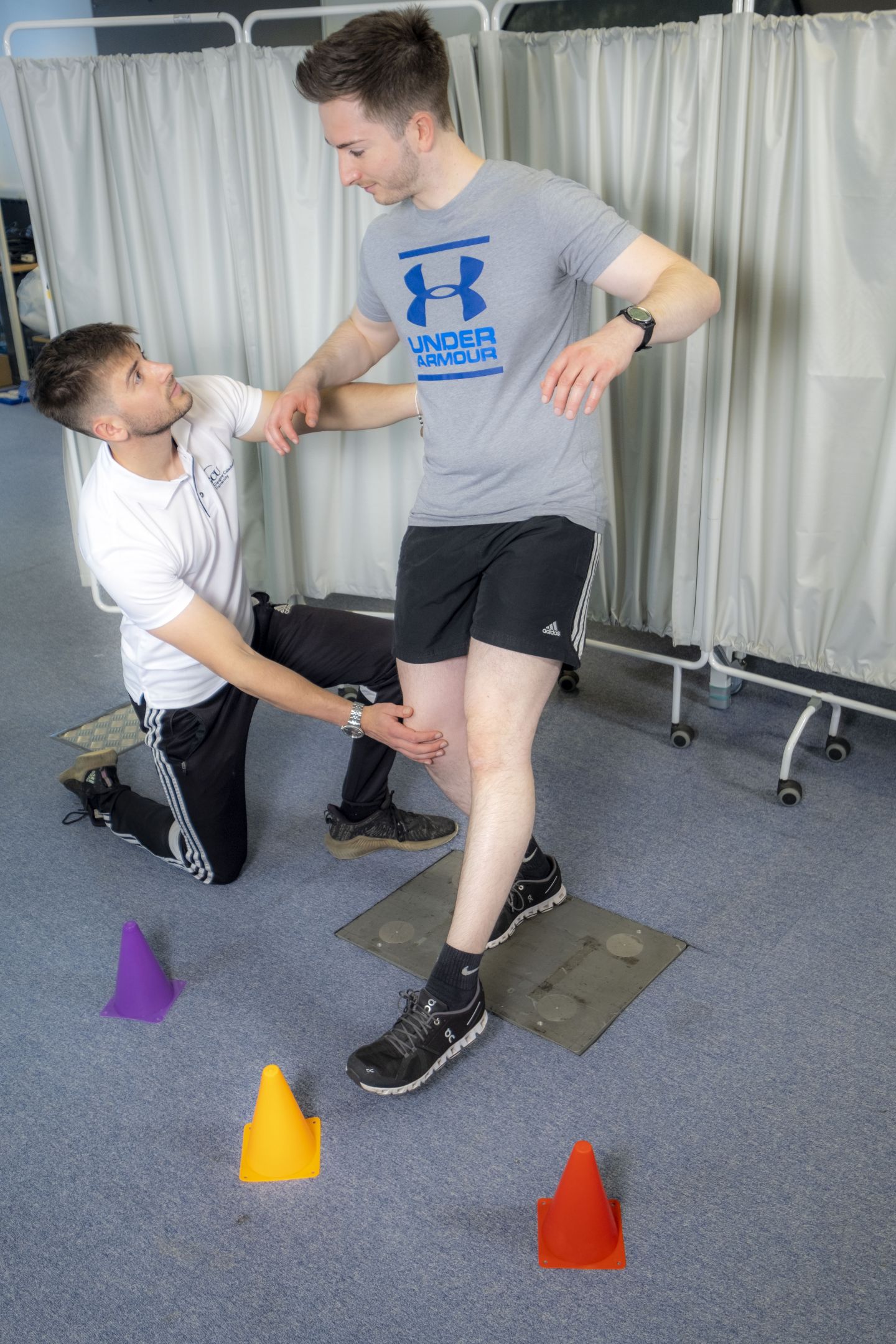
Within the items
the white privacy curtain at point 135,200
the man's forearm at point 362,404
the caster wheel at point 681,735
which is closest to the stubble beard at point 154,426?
the man's forearm at point 362,404

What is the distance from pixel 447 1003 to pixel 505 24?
4992 mm

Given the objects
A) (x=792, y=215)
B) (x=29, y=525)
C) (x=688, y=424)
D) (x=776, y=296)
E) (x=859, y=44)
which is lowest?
(x=29, y=525)

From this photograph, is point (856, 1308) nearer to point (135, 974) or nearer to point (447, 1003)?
point (447, 1003)

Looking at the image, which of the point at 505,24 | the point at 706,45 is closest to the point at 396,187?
the point at 706,45

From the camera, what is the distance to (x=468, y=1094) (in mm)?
1892

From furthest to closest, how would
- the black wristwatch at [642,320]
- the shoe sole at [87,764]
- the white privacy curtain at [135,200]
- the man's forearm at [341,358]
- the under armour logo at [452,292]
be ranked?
1. the white privacy curtain at [135,200]
2. the shoe sole at [87,764]
3. the man's forearm at [341,358]
4. the under armour logo at [452,292]
5. the black wristwatch at [642,320]

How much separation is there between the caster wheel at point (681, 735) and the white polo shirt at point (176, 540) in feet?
3.78

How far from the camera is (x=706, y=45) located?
7.94ft

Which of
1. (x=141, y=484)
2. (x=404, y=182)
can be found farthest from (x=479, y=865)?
(x=404, y=182)

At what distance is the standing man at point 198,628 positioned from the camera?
2160 mm

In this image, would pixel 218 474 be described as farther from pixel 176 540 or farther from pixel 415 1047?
pixel 415 1047

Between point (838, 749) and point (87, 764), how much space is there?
1899mm

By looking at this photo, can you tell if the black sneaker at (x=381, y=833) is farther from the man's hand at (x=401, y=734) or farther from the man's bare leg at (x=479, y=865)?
the man's bare leg at (x=479, y=865)

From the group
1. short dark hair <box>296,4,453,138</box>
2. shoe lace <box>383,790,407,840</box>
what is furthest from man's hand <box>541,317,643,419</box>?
shoe lace <box>383,790,407,840</box>
